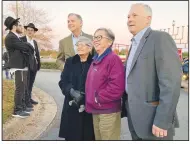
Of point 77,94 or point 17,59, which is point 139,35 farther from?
point 17,59

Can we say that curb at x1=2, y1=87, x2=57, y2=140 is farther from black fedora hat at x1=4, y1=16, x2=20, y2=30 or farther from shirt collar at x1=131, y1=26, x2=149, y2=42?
shirt collar at x1=131, y1=26, x2=149, y2=42

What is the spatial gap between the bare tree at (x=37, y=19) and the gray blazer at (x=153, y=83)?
149cm

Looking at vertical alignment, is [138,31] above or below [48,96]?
above

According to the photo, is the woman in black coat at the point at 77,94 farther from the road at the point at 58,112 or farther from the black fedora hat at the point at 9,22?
the black fedora hat at the point at 9,22

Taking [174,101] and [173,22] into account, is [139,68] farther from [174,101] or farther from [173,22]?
[173,22]

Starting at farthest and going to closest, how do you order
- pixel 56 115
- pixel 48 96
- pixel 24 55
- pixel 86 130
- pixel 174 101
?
pixel 48 96 → pixel 56 115 → pixel 24 55 → pixel 86 130 → pixel 174 101

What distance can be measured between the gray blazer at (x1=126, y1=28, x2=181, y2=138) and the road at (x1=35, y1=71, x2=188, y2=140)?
111 centimetres

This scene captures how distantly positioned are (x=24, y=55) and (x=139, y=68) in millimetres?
2083

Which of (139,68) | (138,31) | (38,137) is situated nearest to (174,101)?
(139,68)

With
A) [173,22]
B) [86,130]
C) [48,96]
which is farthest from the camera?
[48,96]

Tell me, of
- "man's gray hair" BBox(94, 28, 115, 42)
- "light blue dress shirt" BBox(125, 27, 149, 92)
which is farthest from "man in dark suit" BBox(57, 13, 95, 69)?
"light blue dress shirt" BBox(125, 27, 149, 92)

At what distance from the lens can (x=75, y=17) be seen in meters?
2.31

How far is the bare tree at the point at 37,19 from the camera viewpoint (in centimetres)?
314

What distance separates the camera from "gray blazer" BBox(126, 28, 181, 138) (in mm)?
1602
